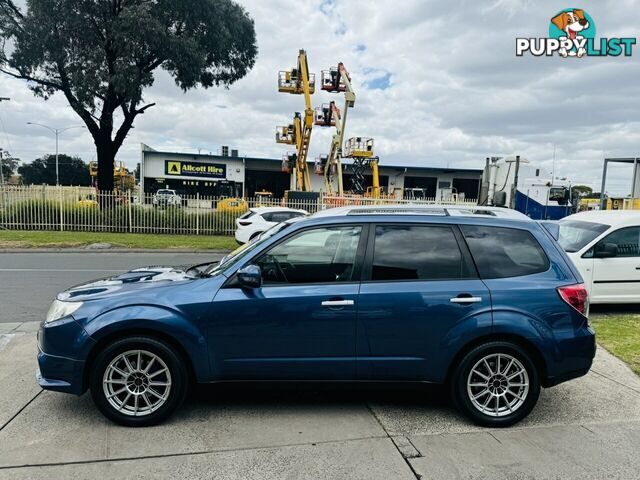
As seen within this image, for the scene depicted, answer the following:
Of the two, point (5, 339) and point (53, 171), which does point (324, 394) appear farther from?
point (53, 171)

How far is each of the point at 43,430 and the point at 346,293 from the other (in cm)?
256

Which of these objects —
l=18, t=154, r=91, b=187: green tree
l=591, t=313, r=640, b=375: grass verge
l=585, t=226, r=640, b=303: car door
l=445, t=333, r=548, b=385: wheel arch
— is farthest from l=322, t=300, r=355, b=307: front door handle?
l=18, t=154, r=91, b=187: green tree

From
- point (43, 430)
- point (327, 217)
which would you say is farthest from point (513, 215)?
point (43, 430)

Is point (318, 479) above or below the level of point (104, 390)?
below

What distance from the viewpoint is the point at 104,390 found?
354 centimetres

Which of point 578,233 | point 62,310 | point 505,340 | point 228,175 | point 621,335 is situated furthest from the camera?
point 228,175

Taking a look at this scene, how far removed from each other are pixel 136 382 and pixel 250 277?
1232 millimetres

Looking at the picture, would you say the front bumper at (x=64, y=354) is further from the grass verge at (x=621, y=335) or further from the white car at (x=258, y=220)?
the white car at (x=258, y=220)

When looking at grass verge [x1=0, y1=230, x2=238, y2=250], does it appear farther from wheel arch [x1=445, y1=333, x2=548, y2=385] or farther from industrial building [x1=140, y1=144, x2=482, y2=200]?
industrial building [x1=140, y1=144, x2=482, y2=200]

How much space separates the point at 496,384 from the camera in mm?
3736

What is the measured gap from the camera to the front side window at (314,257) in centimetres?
373

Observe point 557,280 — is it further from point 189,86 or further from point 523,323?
point 189,86

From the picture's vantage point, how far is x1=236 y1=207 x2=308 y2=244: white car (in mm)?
14914

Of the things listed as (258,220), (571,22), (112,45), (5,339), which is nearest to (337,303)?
(5,339)
